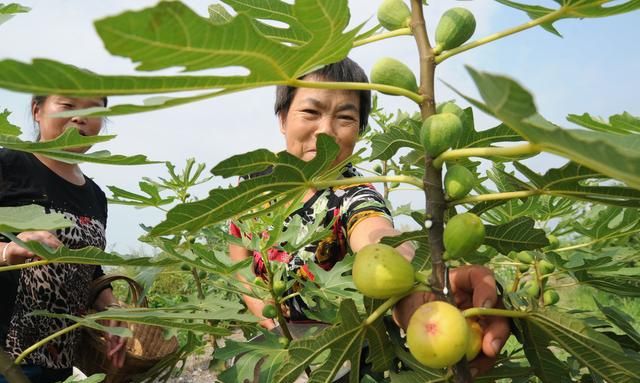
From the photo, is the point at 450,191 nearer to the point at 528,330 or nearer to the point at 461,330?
the point at 461,330

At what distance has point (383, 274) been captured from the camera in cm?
85

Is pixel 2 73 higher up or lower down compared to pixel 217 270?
higher up

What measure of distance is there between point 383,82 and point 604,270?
0.94 metres

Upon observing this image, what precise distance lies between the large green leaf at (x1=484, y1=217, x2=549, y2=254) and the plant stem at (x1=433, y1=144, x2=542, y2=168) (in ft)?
0.91

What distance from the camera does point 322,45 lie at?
0.73m

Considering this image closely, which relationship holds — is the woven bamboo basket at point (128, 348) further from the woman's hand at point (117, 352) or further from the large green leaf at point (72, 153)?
the large green leaf at point (72, 153)

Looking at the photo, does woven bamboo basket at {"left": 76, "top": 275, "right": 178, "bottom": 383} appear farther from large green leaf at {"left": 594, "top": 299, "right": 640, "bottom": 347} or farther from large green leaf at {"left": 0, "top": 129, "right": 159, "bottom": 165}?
large green leaf at {"left": 594, "top": 299, "right": 640, "bottom": 347}

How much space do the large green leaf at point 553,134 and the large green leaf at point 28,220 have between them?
756 mm

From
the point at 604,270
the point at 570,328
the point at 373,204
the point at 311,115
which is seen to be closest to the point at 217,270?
the point at 373,204

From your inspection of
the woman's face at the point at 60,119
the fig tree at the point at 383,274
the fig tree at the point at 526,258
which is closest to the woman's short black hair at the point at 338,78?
the fig tree at the point at 526,258

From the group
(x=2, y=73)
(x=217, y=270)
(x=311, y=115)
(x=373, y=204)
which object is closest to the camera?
(x=2, y=73)

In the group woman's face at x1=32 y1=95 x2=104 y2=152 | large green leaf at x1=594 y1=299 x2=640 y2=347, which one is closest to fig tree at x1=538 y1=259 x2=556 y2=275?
large green leaf at x1=594 y1=299 x2=640 y2=347

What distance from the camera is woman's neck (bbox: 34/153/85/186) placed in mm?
2664

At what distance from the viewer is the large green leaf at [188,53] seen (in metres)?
0.58
